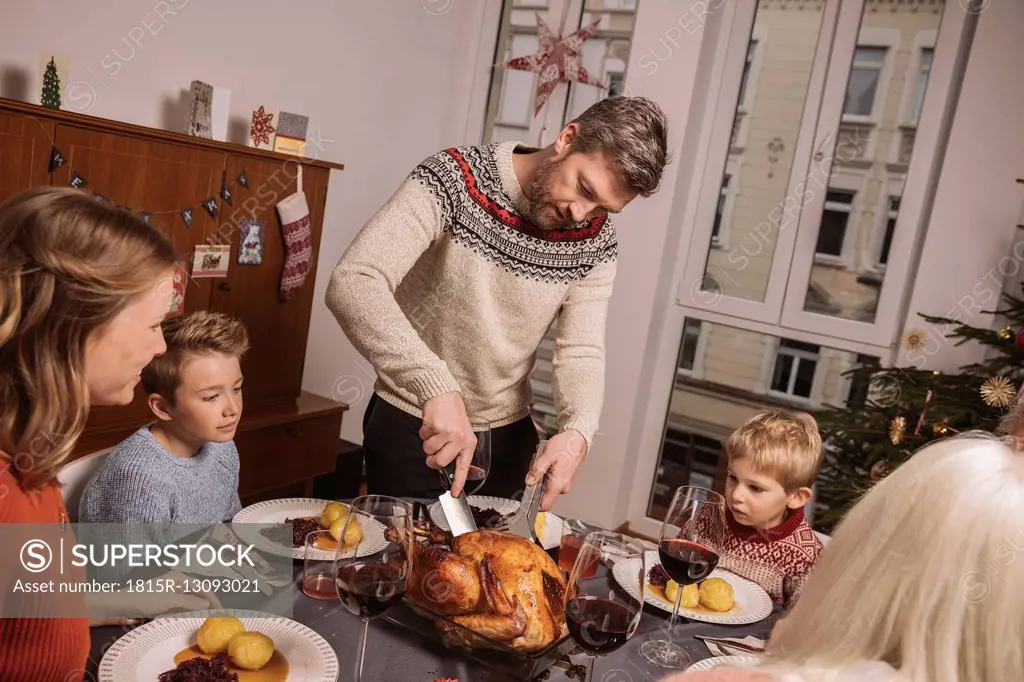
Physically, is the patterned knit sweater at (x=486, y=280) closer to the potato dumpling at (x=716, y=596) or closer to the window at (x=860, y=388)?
the potato dumpling at (x=716, y=596)

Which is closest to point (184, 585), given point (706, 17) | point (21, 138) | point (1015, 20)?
point (21, 138)

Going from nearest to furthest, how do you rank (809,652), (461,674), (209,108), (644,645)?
(809,652) → (461,674) → (644,645) → (209,108)

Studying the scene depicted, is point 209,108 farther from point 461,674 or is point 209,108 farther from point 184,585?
point 461,674

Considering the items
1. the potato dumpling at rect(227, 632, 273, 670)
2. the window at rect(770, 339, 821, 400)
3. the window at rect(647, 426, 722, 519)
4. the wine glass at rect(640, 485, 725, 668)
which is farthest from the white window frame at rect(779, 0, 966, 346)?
the potato dumpling at rect(227, 632, 273, 670)

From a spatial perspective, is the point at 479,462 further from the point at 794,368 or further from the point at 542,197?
the point at 794,368

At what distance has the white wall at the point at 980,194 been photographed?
10.6ft

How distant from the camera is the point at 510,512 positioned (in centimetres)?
159

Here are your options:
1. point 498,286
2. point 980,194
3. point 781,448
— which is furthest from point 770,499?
point 980,194

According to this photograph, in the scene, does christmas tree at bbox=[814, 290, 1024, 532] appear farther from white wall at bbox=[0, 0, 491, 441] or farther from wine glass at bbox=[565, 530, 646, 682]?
white wall at bbox=[0, 0, 491, 441]

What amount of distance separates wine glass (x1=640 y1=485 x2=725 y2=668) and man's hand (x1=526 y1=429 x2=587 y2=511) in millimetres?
→ 230

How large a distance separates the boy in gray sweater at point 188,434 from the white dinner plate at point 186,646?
1.49ft

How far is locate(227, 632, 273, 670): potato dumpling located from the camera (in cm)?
99

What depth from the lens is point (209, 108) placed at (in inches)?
106

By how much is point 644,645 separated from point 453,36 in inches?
137
